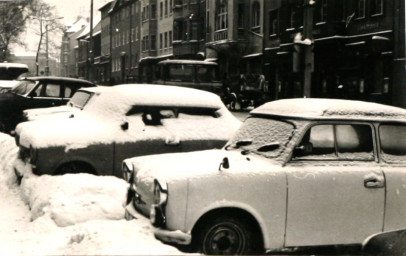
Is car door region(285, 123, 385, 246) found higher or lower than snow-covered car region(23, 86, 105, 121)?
lower

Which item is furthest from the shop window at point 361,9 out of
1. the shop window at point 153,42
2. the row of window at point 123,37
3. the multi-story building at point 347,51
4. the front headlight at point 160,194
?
the shop window at point 153,42

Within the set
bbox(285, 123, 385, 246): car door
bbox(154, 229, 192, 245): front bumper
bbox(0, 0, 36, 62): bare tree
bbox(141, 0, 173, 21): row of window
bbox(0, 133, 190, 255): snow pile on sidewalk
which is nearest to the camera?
bbox(0, 133, 190, 255): snow pile on sidewalk

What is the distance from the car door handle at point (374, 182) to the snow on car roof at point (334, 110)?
1.88ft

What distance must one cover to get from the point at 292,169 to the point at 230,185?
0.62m

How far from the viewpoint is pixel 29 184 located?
24.0ft

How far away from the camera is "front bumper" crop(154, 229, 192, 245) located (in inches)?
178

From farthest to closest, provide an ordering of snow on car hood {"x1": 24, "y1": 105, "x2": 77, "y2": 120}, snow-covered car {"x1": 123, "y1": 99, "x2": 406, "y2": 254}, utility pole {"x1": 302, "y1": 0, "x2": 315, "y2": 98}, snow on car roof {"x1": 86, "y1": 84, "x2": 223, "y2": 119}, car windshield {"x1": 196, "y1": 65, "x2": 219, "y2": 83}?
car windshield {"x1": 196, "y1": 65, "x2": 219, "y2": 83}, snow on car hood {"x1": 24, "y1": 105, "x2": 77, "y2": 120}, utility pole {"x1": 302, "y1": 0, "x2": 315, "y2": 98}, snow on car roof {"x1": 86, "y1": 84, "x2": 223, "y2": 119}, snow-covered car {"x1": 123, "y1": 99, "x2": 406, "y2": 254}

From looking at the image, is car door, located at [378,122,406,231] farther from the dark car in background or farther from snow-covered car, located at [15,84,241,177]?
the dark car in background

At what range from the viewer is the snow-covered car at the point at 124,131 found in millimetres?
7469

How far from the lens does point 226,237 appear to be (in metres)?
4.77

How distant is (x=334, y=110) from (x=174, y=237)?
6.30ft

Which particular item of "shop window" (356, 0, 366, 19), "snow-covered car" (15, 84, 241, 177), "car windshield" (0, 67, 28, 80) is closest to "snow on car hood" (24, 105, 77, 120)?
"snow-covered car" (15, 84, 241, 177)

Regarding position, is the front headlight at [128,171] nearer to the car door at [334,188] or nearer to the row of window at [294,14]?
the car door at [334,188]

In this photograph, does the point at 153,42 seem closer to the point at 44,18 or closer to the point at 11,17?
the point at 11,17
